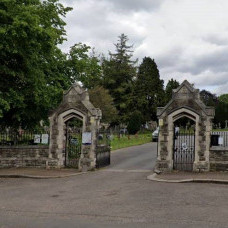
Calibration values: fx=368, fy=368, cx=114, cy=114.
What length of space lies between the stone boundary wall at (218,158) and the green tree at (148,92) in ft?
155

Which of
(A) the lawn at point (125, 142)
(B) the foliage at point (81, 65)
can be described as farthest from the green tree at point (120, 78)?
(B) the foliage at point (81, 65)

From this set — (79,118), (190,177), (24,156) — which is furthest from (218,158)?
(24,156)

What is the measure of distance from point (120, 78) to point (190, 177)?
51.5 meters

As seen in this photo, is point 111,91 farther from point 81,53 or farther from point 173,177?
point 173,177

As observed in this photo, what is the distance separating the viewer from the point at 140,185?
45.6 ft

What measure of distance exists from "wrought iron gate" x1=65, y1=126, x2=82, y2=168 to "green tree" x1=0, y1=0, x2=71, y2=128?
6.31 feet

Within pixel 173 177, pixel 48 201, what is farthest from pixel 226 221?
pixel 173 177

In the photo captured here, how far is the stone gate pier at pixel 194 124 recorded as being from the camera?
16.8 m

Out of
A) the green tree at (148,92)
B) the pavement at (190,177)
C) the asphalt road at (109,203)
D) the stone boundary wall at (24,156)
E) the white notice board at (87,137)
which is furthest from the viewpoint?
the green tree at (148,92)

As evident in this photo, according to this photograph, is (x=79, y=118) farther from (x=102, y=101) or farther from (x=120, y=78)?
(x=120, y=78)

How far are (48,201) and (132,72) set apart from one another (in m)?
55.7

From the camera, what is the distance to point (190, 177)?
15.3m

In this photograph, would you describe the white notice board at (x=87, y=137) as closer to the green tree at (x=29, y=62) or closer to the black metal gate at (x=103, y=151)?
the black metal gate at (x=103, y=151)

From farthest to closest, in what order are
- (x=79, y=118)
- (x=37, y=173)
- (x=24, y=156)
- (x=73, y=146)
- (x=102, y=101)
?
(x=102, y=101), (x=73, y=146), (x=24, y=156), (x=79, y=118), (x=37, y=173)
